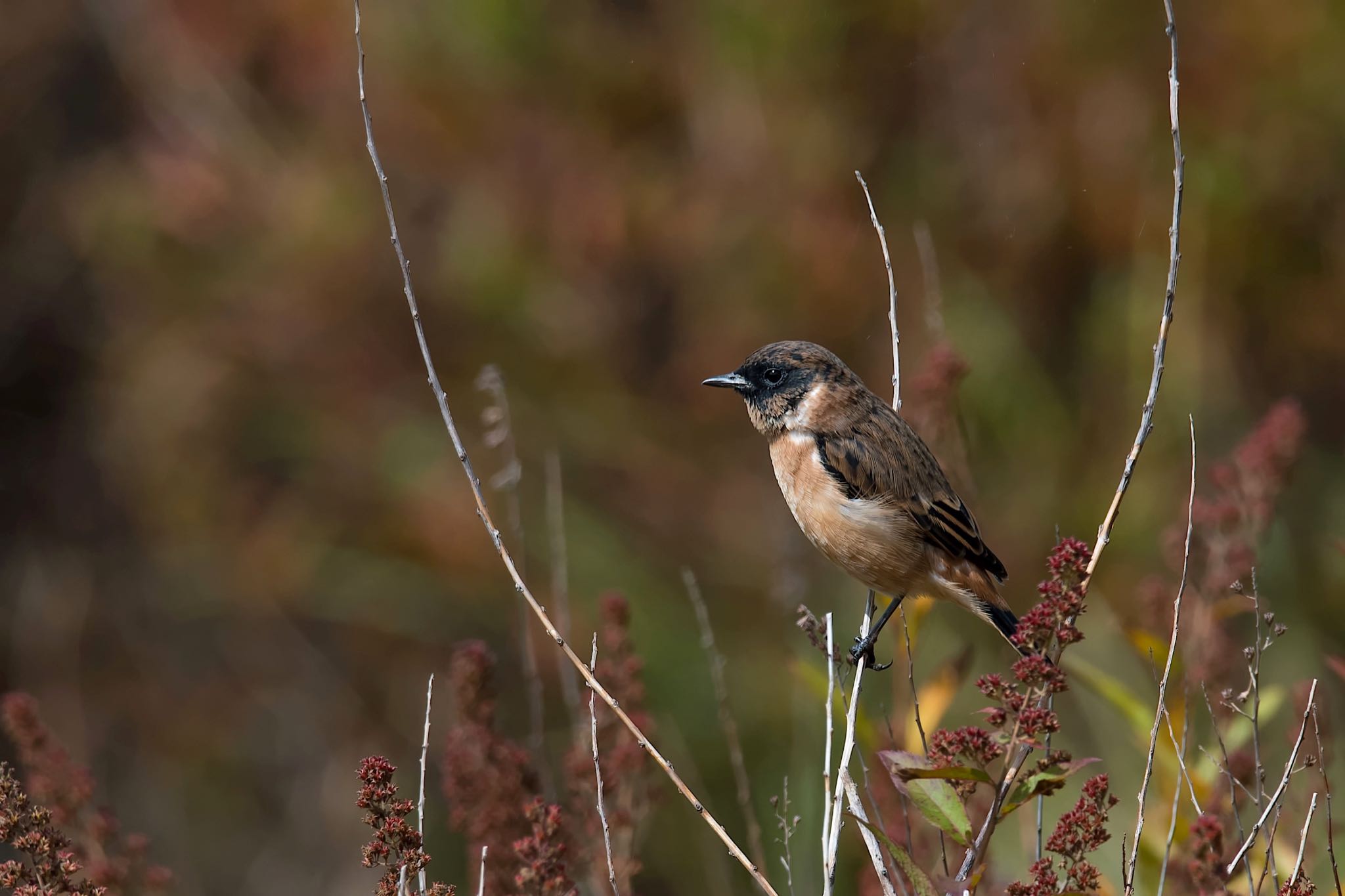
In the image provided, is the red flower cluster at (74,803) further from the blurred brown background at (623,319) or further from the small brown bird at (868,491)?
the blurred brown background at (623,319)

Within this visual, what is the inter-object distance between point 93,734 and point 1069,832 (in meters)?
8.15

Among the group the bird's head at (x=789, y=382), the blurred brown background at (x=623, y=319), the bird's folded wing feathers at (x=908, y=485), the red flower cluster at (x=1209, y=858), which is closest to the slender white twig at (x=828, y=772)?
the red flower cluster at (x=1209, y=858)

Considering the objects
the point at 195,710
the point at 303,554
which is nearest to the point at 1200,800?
the point at 303,554

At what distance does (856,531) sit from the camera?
149 inches

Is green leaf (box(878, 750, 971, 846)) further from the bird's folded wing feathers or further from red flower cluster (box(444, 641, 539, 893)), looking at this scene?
the bird's folded wing feathers

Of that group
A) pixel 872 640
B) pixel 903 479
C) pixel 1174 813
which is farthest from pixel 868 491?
pixel 1174 813

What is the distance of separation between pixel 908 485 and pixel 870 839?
1512 millimetres

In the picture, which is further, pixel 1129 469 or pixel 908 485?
pixel 908 485

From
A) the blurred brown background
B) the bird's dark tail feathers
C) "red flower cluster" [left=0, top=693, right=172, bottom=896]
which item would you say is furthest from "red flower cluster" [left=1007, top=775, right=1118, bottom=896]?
the blurred brown background

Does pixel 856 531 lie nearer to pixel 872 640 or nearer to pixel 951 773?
pixel 872 640

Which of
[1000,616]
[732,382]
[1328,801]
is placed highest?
[732,382]

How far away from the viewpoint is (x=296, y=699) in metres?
8.84

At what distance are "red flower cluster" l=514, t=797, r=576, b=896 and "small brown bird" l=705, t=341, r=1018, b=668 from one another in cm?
132

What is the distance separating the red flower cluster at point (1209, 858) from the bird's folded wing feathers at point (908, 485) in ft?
4.64
